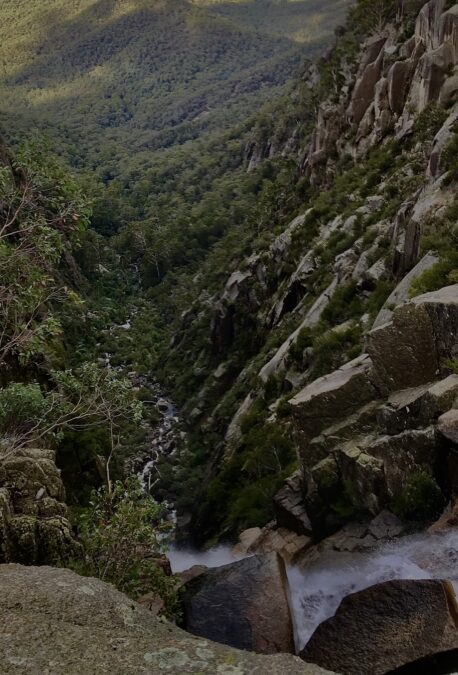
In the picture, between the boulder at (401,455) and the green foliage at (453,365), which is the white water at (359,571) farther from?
the green foliage at (453,365)

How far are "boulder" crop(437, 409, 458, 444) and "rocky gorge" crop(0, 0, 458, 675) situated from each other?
0.14 feet

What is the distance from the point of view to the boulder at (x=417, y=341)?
14.1 m

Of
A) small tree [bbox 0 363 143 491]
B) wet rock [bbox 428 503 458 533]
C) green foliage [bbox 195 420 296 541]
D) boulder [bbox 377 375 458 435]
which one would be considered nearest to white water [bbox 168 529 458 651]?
wet rock [bbox 428 503 458 533]

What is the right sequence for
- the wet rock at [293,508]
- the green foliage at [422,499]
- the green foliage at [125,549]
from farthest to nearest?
the wet rock at [293,508]
the green foliage at [422,499]
the green foliage at [125,549]

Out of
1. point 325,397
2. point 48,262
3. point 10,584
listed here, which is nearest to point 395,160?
point 325,397

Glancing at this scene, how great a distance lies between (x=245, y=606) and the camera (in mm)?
12117

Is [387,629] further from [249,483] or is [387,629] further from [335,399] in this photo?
[249,483]

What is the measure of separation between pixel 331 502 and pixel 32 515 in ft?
26.1

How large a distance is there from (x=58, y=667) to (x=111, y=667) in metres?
0.60

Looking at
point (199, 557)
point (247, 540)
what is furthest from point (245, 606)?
point (199, 557)

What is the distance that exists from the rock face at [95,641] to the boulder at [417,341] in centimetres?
951

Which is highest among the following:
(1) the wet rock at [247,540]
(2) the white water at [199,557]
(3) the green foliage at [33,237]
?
(3) the green foliage at [33,237]

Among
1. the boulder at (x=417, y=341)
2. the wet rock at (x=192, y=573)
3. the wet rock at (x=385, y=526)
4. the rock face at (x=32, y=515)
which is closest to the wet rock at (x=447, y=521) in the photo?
the wet rock at (x=385, y=526)

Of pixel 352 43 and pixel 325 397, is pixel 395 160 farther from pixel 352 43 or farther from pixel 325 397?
pixel 352 43
